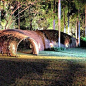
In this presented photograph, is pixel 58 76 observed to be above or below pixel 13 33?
below

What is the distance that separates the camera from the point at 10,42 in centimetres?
1454

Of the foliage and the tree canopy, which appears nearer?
the tree canopy

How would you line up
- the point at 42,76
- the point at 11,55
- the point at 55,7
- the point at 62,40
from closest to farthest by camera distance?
the point at 42,76, the point at 11,55, the point at 62,40, the point at 55,7

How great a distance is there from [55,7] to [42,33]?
Result: 10.2 meters

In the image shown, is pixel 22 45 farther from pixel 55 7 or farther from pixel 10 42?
pixel 55 7

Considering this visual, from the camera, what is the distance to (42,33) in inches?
919

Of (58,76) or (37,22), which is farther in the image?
(37,22)

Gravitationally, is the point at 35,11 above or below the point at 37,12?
above

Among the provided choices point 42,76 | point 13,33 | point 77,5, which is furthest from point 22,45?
point 42,76

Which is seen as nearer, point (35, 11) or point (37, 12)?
point (37, 12)

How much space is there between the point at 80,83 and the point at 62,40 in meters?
18.2

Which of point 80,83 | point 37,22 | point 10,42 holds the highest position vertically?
point 37,22

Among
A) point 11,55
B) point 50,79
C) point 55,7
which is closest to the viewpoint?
point 50,79

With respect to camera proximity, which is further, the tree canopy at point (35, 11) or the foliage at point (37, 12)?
the foliage at point (37, 12)
